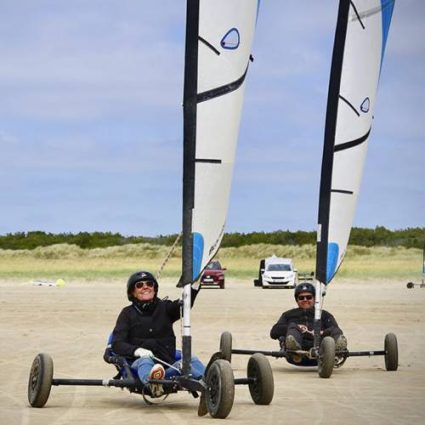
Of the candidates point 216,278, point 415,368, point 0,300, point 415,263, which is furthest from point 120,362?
point 415,263

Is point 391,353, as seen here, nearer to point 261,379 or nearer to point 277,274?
point 261,379

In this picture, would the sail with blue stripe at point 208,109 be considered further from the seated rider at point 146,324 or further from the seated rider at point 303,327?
the seated rider at point 303,327

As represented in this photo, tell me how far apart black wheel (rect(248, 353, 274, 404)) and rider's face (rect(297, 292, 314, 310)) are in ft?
17.7

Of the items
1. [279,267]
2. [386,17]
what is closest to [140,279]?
[386,17]

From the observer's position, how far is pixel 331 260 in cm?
1988

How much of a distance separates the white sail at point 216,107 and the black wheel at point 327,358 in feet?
14.8

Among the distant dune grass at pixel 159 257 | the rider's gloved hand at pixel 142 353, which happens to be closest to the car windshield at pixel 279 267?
the distant dune grass at pixel 159 257

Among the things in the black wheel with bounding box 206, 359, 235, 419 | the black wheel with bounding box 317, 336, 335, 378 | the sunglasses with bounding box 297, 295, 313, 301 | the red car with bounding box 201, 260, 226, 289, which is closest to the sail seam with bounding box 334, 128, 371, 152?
the sunglasses with bounding box 297, 295, 313, 301

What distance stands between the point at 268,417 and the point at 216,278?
4721 centimetres

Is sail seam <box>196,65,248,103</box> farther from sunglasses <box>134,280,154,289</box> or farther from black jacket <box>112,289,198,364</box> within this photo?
black jacket <box>112,289,198,364</box>

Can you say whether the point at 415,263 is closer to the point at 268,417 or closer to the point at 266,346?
the point at 266,346

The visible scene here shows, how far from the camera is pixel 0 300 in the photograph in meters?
44.5

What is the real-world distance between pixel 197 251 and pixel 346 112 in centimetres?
636

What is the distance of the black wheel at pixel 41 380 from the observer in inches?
553
